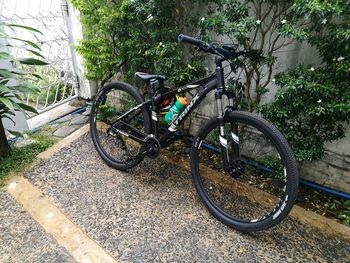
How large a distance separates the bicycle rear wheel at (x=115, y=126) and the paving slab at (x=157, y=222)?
15cm

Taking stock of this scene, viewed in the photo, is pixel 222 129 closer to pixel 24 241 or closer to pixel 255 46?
pixel 255 46

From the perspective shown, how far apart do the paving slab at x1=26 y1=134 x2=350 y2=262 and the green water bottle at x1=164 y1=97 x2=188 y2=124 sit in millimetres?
707

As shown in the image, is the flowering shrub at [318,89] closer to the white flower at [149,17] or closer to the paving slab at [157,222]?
the paving slab at [157,222]

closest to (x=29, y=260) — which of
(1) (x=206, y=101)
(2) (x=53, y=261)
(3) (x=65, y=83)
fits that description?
(2) (x=53, y=261)

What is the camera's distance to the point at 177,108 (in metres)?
2.46

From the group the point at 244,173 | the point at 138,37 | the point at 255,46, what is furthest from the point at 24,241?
the point at 255,46

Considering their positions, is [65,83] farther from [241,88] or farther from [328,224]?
[328,224]

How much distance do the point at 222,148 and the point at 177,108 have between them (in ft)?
1.87

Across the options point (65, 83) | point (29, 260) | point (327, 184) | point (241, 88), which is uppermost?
point (241, 88)

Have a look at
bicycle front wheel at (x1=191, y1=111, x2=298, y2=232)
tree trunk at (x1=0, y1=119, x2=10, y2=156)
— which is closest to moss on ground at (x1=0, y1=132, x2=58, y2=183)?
tree trunk at (x1=0, y1=119, x2=10, y2=156)

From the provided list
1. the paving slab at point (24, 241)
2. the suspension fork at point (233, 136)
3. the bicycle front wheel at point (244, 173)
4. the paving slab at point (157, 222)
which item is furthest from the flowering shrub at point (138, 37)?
the paving slab at point (24, 241)

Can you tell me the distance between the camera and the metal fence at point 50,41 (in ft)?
11.9

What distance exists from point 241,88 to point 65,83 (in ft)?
9.70

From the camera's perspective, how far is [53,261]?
6.38 feet
